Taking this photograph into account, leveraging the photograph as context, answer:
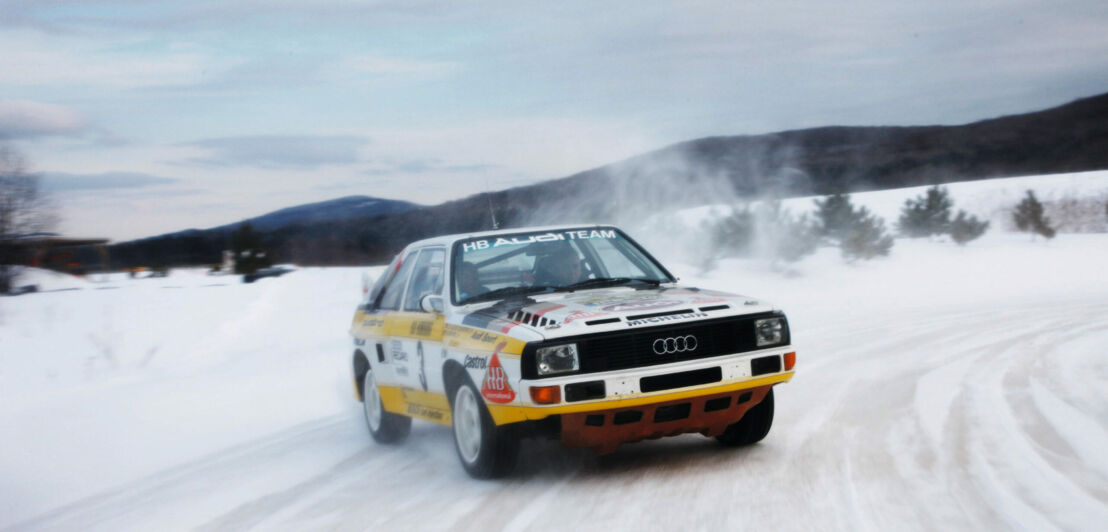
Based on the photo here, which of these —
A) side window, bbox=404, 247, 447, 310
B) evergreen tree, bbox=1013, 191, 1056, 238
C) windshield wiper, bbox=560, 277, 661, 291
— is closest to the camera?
windshield wiper, bbox=560, 277, 661, 291

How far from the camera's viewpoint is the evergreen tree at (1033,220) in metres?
36.8

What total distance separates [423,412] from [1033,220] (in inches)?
1344

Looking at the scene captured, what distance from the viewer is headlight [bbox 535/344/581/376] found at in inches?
234

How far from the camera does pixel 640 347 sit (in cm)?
603

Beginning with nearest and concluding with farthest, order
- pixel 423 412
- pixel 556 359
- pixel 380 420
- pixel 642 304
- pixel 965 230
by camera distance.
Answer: pixel 556 359
pixel 642 304
pixel 423 412
pixel 380 420
pixel 965 230

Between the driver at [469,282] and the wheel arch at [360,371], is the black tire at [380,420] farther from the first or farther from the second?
the driver at [469,282]

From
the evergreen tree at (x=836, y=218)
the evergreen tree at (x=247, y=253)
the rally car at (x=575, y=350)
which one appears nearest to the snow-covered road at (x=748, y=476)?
the rally car at (x=575, y=350)

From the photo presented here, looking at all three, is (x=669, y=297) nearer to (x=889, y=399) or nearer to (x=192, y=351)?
(x=889, y=399)

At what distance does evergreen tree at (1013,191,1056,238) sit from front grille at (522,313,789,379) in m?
34.1

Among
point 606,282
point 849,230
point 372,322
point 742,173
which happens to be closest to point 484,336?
point 606,282

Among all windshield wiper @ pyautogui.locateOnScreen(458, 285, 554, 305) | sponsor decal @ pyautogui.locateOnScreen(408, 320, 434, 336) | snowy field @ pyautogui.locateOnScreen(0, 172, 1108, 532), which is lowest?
snowy field @ pyautogui.locateOnScreen(0, 172, 1108, 532)

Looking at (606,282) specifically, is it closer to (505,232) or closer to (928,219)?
(505,232)

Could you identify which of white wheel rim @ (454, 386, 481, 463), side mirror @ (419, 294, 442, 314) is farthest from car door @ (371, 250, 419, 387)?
white wheel rim @ (454, 386, 481, 463)

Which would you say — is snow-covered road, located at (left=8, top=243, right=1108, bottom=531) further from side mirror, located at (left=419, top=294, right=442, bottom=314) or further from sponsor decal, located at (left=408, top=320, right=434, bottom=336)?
side mirror, located at (left=419, top=294, right=442, bottom=314)
